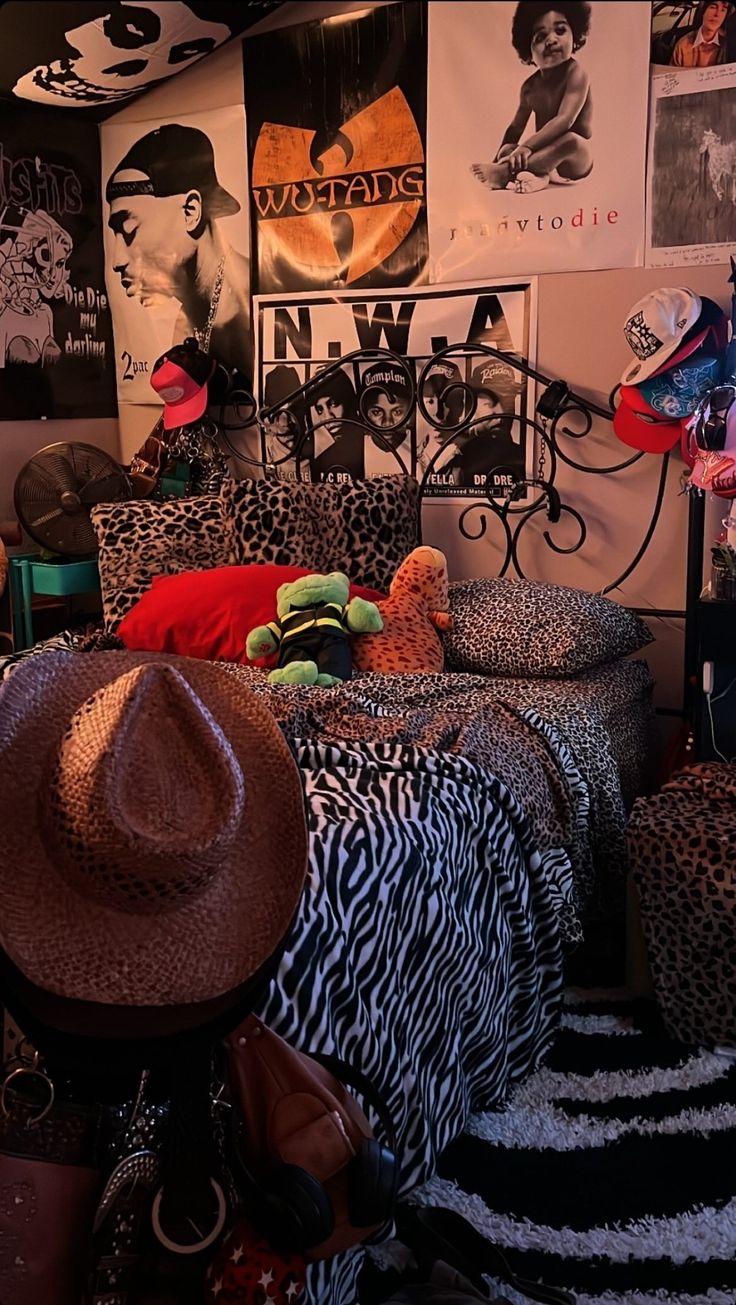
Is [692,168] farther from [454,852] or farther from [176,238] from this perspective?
[454,852]

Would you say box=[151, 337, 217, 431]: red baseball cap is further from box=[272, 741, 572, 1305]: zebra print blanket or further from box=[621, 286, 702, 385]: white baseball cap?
box=[272, 741, 572, 1305]: zebra print blanket

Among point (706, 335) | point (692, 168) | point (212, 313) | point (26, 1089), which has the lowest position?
point (26, 1089)

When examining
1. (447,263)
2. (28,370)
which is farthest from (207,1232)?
(28,370)

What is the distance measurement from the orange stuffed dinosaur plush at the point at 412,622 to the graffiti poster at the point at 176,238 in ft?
3.97

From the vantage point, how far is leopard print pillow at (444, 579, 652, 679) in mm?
2584

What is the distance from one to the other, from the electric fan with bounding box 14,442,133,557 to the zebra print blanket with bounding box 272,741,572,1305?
6.81 ft

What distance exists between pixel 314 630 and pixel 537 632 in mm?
554

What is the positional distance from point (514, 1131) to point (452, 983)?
1.06 feet

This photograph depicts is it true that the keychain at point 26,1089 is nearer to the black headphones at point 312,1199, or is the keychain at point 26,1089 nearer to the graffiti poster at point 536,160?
the black headphones at point 312,1199

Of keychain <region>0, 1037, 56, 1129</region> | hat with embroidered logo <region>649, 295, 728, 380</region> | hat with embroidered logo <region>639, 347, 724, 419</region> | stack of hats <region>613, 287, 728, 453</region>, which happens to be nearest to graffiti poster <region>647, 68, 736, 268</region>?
stack of hats <region>613, 287, 728, 453</region>

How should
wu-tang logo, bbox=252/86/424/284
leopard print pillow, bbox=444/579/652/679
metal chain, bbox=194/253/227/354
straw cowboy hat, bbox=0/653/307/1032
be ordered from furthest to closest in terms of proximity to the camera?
metal chain, bbox=194/253/227/354, wu-tang logo, bbox=252/86/424/284, leopard print pillow, bbox=444/579/652/679, straw cowboy hat, bbox=0/653/307/1032

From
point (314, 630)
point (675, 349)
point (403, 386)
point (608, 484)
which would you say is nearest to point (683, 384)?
point (675, 349)

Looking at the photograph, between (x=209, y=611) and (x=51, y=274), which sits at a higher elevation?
Result: (x=51, y=274)

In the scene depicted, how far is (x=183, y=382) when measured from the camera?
3.51 m
